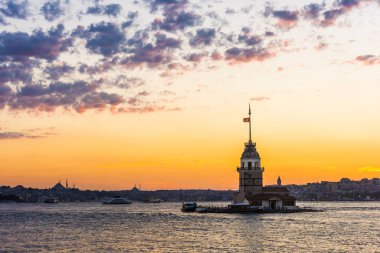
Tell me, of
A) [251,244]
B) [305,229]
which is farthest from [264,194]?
[251,244]

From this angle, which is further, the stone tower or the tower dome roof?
the tower dome roof

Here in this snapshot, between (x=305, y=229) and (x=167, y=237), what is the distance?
23542mm

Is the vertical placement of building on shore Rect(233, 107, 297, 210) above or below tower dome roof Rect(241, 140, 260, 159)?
below

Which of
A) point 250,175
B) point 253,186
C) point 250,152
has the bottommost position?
point 253,186

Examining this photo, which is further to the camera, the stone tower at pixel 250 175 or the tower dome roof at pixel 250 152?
the tower dome roof at pixel 250 152

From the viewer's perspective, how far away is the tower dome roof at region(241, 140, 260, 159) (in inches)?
5463

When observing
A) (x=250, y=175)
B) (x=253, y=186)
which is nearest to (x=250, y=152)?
(x=250, y=175)

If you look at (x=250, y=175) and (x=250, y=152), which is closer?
(x=250, y=175)

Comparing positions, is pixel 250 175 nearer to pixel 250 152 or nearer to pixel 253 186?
pixel 253 186

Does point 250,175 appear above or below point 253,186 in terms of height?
above

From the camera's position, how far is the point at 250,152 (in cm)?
13962

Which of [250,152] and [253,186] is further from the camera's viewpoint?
[250,152]

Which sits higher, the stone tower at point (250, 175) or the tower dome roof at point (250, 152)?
the tower dome roof at point (250, 152)

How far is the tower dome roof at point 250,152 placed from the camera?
138750 mm
